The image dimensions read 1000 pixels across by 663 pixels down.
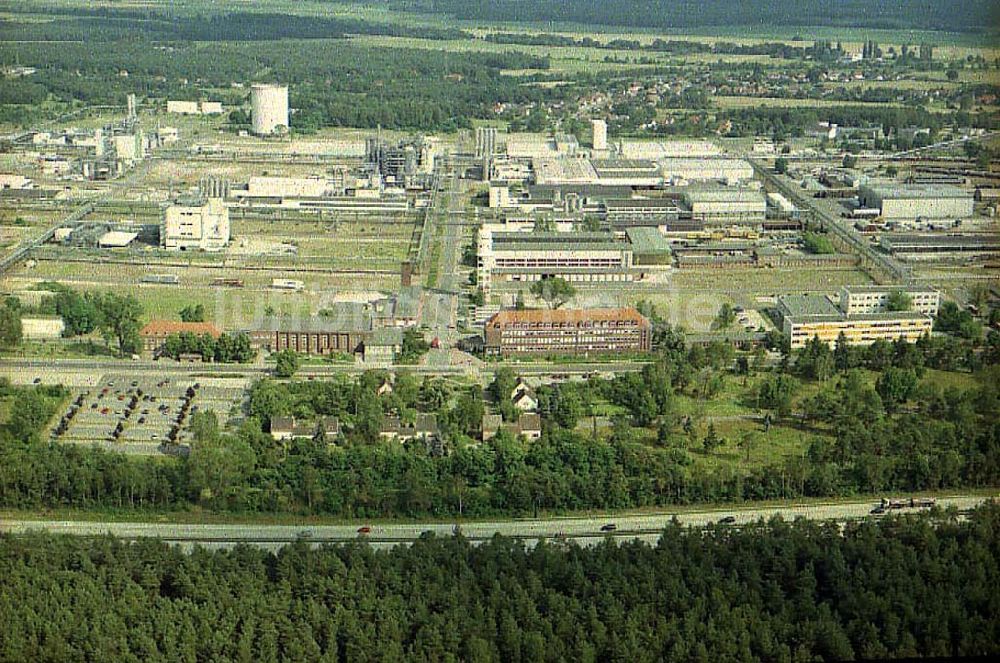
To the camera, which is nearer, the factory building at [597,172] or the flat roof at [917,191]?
the flat roof at [917,191]

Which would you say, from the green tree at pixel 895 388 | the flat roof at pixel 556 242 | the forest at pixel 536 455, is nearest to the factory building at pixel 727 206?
the flat roof at pixel 556 242

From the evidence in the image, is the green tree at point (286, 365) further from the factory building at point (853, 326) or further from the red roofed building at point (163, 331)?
the factory building at point (853, 326)

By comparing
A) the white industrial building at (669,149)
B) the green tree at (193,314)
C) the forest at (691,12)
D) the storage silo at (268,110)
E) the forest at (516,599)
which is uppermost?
the forest at (691,12)

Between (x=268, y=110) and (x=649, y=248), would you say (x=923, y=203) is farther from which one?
(x=268, y=110)

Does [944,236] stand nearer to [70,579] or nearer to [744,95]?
[70,579]

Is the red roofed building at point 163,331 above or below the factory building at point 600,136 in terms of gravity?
below

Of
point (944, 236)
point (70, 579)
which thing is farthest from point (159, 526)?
point (944, 236)
